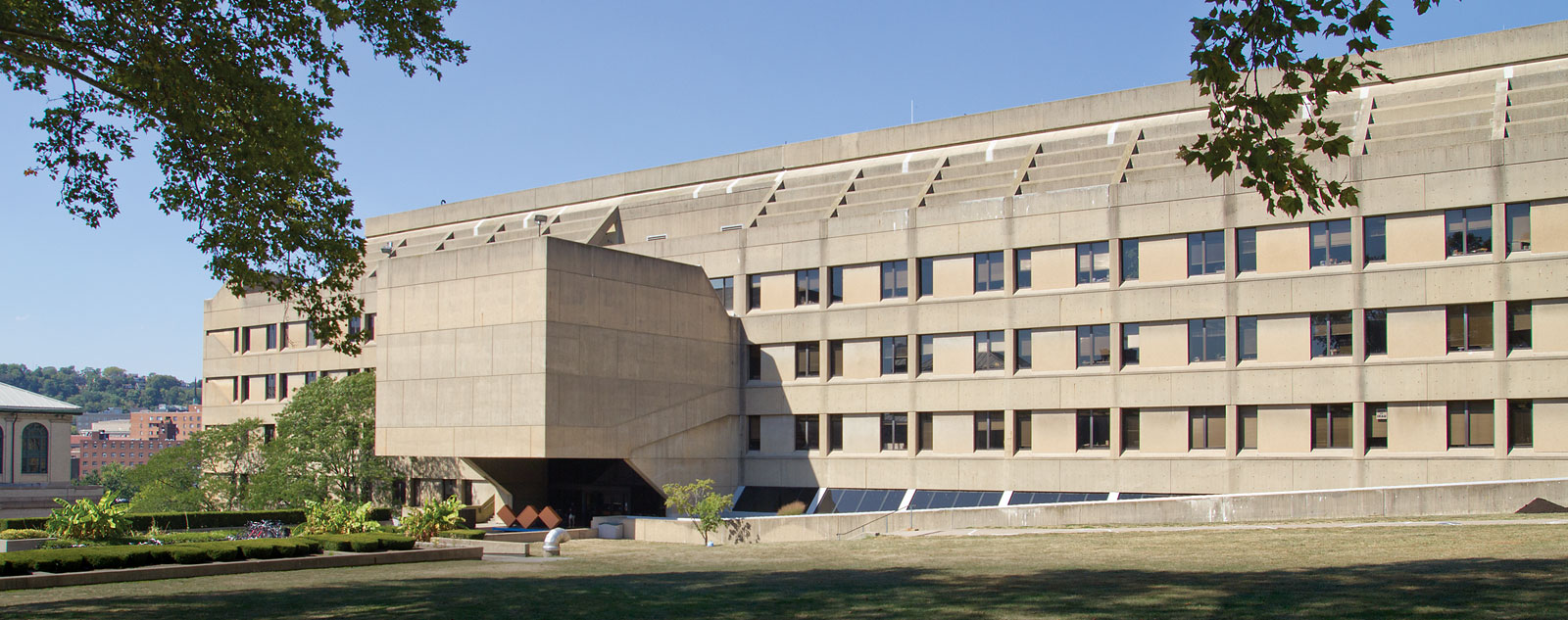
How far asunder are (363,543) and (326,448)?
96.6ft

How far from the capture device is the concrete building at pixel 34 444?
88.9 metres

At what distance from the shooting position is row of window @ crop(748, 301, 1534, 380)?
38.6 metres

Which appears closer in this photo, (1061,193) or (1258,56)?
(1258,56)

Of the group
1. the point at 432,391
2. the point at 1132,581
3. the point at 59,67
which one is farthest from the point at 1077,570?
the point at 432,391

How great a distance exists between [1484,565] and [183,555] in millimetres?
23127

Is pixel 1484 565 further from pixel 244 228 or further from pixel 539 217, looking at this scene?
pixel 539 217

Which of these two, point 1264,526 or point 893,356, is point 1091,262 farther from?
point 1264,526

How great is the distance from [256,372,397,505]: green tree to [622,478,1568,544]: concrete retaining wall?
17.0 metres

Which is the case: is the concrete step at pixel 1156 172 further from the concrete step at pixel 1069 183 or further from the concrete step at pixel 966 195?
the concrete step at pixel 966 195

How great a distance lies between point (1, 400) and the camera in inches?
3573

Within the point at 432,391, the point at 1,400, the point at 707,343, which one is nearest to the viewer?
the point at 432,391

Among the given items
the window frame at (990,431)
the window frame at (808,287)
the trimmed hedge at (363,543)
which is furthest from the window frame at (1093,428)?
the trimmed hedge at (363,543)

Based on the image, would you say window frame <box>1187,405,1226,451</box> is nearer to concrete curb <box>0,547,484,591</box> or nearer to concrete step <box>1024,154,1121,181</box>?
concrete step <box>1024,154,1121,181</box>

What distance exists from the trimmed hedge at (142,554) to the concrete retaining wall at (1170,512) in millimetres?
17852
